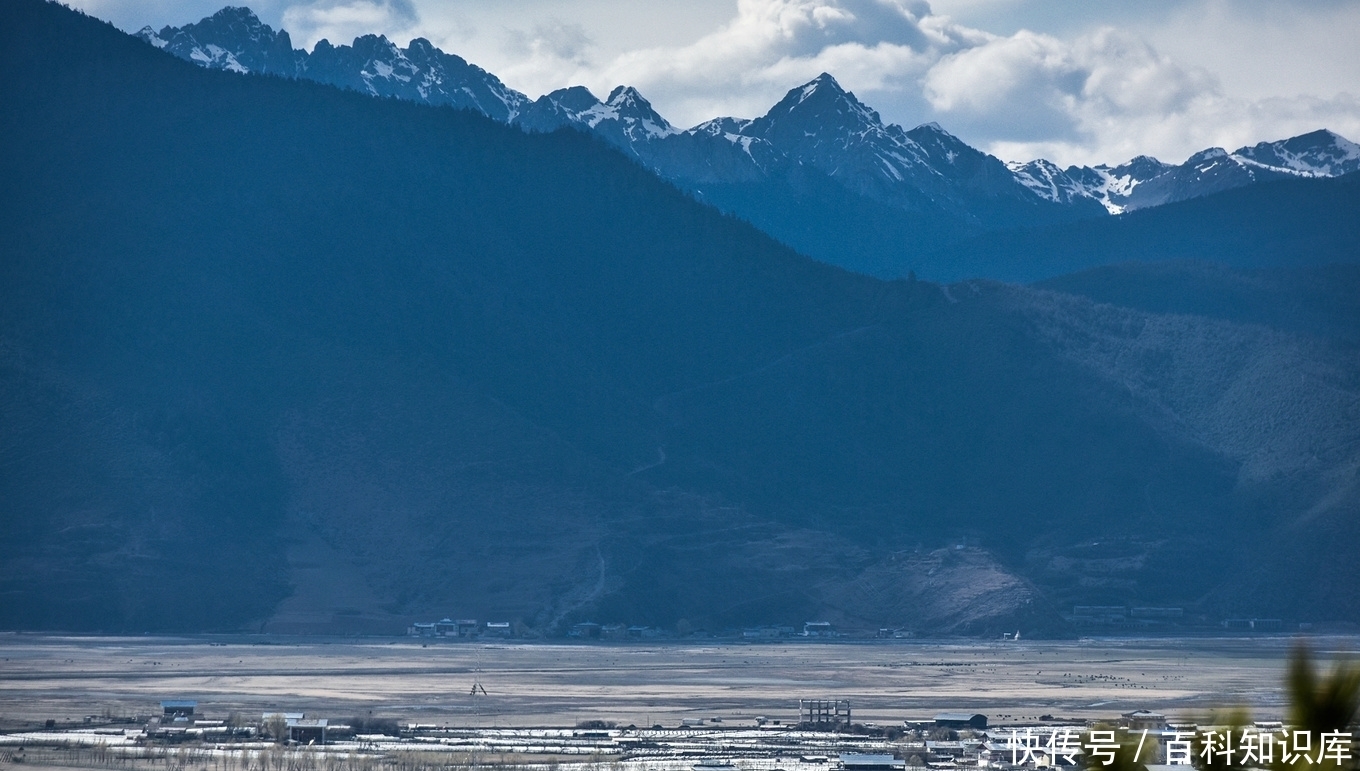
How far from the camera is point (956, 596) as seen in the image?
176750mm

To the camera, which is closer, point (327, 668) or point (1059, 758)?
point (1059, 758)

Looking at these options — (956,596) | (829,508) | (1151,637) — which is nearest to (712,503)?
(829,508)

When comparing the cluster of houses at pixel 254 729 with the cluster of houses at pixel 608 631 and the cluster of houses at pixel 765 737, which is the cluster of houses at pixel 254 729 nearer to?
the cluster of houses at pixel 765 737

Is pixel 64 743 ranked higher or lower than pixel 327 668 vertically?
lower


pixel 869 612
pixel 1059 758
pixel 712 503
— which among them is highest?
pixel 712 503

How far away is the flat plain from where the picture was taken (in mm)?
100062

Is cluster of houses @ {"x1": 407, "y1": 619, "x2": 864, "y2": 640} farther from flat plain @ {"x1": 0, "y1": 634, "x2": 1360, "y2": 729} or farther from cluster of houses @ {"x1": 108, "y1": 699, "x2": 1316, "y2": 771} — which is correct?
cluster of houses @ {"x1": 108, "y1": 699, "x2": 1316, "y2": 771}

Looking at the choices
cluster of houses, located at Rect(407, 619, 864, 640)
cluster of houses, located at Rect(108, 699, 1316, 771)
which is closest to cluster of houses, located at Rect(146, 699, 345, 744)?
cluster of houses, located at Rect(108, 699, 1316, 771)

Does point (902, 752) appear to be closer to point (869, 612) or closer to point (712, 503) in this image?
point (869, 612)

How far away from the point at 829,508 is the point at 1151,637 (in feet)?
124

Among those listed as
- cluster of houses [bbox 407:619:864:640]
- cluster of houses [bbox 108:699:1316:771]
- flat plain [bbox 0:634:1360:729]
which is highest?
cluster of houses [bbox 407:619:864:640]

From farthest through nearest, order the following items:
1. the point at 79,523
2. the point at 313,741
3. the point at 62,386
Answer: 1. the point at 62,386
2. the point at 79,523
3. the point at 313,741

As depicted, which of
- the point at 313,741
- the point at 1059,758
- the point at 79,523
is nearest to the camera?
the point at 1059,758

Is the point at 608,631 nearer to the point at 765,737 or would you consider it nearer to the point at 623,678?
the point at 623,678
